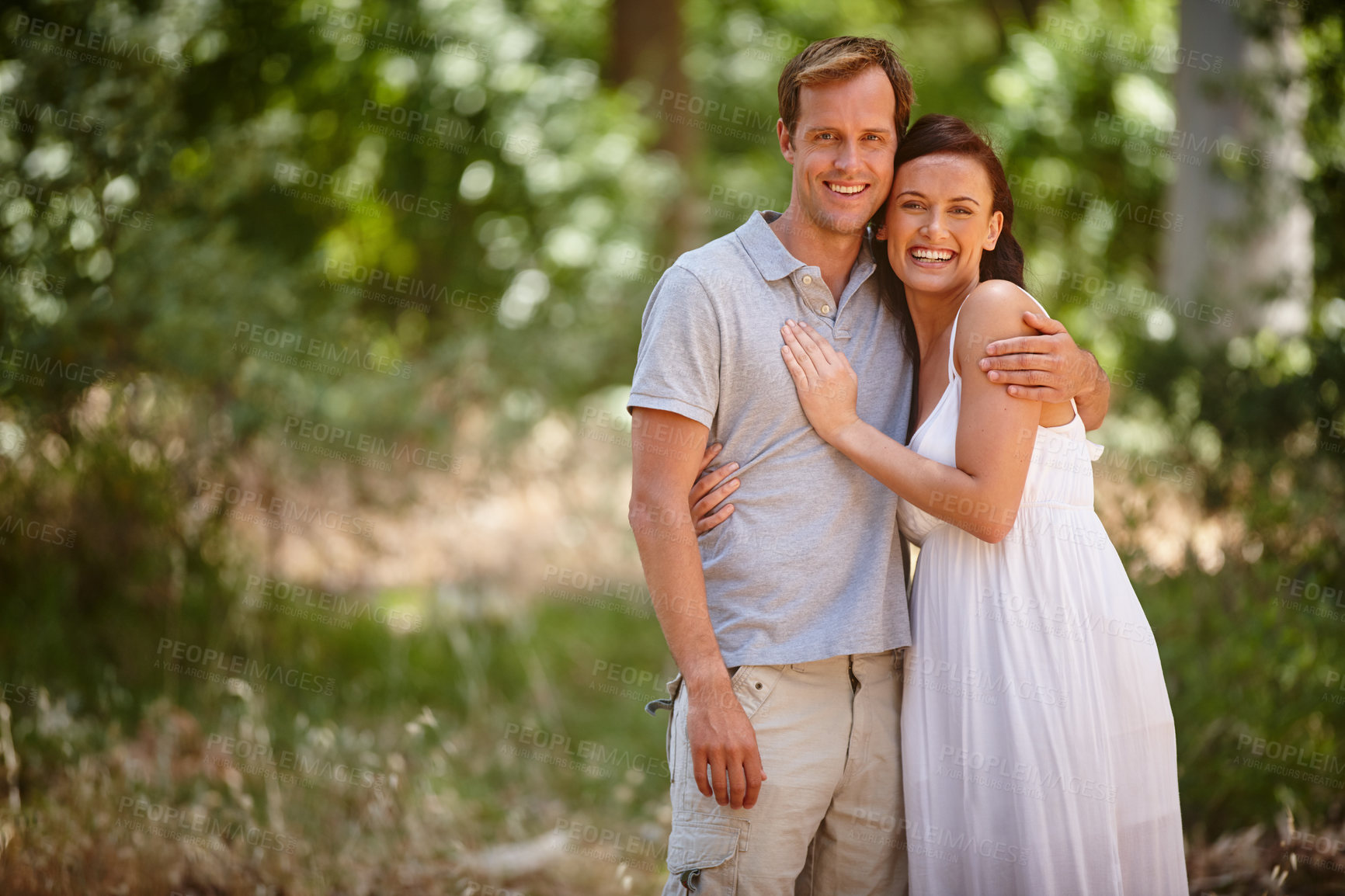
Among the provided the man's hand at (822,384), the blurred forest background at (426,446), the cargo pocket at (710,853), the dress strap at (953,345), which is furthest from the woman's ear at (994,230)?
the blurred forest background at (426,446)

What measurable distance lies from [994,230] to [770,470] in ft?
2.83

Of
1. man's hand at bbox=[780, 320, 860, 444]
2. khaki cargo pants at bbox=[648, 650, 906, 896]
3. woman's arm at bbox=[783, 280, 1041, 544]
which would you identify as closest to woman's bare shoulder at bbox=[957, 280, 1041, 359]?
woman's arm at bbox=[783, 280, 1041, 544]

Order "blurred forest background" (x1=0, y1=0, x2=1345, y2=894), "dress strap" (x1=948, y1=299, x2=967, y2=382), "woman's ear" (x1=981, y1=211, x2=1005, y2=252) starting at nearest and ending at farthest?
1. "dress strap" (x1=948, y1=299, x2=967, y2=382)
2. "woman's ear" (x1=981, y1=211, x2=1005, y2=252)
3. "blurred forest background" (x1=0, y1=0, x2=1345, y2=894)

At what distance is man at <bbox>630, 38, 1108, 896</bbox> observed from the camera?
7.66 feet

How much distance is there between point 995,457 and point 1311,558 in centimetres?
312

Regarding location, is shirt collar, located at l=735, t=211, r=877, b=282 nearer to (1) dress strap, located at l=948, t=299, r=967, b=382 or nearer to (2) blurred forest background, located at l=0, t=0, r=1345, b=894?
(1) dress strap, located at l=948, t=299, r=967, b=382

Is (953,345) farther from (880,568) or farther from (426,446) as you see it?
(426,446)

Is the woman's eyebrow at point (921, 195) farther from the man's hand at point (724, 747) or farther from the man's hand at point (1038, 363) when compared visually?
the man's hand at point (724, 747)

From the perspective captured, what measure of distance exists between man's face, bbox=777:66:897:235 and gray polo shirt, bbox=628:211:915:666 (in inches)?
5.6

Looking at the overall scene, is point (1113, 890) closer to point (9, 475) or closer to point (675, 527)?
point (675, 527)

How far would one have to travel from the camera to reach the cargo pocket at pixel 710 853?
91.5 inches

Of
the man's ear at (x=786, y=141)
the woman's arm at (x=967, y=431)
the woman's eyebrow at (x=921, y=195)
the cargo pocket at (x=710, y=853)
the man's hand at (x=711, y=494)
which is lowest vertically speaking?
the cargo pocket at (x=710, y=853)

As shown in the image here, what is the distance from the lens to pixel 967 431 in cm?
233

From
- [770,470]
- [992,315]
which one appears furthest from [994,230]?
[770,470]
